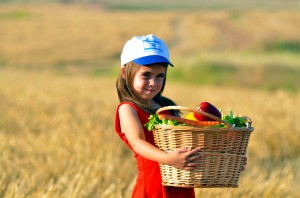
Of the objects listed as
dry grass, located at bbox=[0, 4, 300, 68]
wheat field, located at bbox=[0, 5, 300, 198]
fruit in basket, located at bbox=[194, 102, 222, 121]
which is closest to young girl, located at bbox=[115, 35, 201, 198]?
fruit in basket, located at bbox=[194, 102, 222, 121]

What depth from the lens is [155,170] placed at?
3816mm

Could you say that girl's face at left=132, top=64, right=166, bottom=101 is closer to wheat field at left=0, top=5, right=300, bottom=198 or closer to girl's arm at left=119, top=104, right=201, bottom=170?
girl's arm at left=119, top=104, right=201, bottom=170

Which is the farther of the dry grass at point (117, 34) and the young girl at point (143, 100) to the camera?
the dry grass at point (117, 34)

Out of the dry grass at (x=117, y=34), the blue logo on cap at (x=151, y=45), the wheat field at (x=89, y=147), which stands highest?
the blue logo on cap at (x=151, y=45)

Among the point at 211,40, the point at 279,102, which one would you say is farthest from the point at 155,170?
the point at 211,40

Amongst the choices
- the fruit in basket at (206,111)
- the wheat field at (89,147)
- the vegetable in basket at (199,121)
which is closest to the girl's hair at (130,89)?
the vegetable in basket at (199,121)

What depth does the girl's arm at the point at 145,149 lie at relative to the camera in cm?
353

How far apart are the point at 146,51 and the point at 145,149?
1.50 feet

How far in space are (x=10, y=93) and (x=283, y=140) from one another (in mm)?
5530

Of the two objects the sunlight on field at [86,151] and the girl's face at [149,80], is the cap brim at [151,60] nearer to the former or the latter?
the girl's face at [149,80]

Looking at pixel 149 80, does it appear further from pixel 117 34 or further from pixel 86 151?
pixel 117 34

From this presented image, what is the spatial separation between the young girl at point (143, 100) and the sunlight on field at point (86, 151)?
2.74ft

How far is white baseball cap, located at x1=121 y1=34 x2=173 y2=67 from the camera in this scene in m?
3.75

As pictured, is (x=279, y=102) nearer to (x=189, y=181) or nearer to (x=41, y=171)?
(x=41, y=171)
